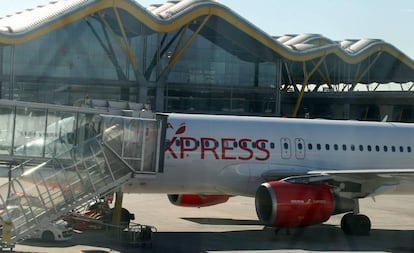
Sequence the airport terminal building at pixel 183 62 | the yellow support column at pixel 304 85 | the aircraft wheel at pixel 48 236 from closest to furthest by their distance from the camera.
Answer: the aircraft wheel at pixel 48 236 → the airport terminal building at pixel 183 62 → the yellow support column at pixel 304 85

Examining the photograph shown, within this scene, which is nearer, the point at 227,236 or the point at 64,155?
the point at 64,155

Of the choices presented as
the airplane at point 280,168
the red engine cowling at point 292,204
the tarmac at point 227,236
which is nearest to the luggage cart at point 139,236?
the tarmac at point 227,236

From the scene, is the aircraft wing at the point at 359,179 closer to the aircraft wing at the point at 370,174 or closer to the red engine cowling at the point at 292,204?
the aircraft wing at the point at 370,174

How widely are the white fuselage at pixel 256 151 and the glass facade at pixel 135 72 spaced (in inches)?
1198

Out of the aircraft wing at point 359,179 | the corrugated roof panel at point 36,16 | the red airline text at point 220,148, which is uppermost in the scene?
the corrugated roof panel at point 36,16

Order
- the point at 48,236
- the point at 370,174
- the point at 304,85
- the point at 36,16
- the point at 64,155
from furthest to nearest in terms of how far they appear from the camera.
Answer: the point at 304,85, the point at 36,16, the point at 370,174, the point at 64,155, the point at 48,236

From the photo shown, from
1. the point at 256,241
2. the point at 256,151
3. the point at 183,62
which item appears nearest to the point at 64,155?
the point at 256,241

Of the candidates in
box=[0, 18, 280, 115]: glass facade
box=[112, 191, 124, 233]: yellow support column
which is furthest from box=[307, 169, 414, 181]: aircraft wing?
box=[0, 18, 280, 115]: glass facade

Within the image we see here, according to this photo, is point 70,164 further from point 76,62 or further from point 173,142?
point 76,62

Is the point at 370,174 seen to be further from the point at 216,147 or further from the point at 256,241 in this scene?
the point at 216,147

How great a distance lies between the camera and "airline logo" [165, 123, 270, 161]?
64.1ft

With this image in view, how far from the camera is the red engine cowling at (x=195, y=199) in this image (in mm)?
21984

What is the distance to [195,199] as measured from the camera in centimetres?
2220

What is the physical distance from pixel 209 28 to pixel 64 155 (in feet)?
142
